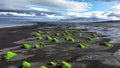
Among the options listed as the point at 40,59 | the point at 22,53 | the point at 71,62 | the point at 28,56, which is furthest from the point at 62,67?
the point at 22,53

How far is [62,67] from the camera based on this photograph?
19.9 meters

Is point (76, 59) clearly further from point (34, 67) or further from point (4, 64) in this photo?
point (4, 64)

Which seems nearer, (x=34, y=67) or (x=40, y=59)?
(x=34, y=67)

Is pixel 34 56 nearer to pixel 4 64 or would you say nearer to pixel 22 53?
pixel 22 53

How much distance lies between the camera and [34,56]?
24.2m

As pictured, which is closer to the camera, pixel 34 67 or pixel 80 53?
pixel 34 67

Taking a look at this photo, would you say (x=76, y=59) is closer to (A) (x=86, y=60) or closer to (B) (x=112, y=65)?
(A) (x=86, y=60)

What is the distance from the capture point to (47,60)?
22.5 m

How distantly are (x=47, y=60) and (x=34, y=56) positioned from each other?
2.21 meters

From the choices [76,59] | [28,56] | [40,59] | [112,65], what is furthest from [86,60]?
[28,56]

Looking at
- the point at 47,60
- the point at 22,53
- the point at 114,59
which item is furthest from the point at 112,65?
the point at 22,53

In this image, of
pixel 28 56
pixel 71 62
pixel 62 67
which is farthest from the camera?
pixel 28 56

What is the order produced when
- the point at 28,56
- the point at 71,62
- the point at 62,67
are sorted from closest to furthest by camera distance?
the point at 62,67, the point at 71,62, the point at 28,56

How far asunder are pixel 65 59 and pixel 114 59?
4345 mm
